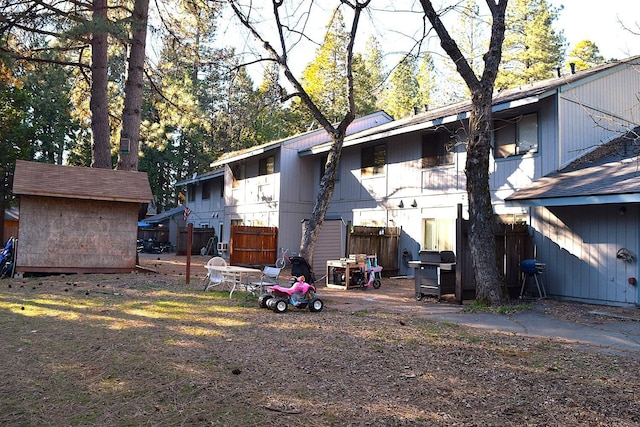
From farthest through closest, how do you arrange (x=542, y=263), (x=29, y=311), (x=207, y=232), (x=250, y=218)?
(x=207, y=232), (x=250, y=218), (x=542, y=263), (x=29, y=311)

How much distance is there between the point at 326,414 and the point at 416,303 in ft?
23.0

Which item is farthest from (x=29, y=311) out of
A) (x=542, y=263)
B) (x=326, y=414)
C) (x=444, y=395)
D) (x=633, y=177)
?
(x=633, y=177)

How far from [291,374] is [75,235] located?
11777mm

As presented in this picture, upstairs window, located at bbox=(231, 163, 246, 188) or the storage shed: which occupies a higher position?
upstairs window, located at bbox=(231, 163, 246, 188)

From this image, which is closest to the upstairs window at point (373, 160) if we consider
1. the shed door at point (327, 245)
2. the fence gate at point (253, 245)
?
the shed door at point (327, 245)

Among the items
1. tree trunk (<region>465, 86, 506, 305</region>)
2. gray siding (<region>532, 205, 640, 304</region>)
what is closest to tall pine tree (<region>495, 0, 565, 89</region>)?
gray siding (<region>532, 205, 640, 304</region>)

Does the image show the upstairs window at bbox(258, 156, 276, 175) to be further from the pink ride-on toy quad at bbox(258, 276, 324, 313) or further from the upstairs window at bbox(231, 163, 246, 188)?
the pink ride-on toy quad at bbox(258, 276, 324, 313)

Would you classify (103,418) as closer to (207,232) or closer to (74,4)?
(74,4)

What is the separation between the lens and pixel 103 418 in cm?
368

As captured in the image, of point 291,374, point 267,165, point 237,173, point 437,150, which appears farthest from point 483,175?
point 237,173

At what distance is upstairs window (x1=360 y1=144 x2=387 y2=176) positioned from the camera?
1778 cm

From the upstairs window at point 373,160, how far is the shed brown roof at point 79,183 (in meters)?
7.72

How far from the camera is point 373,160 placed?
18188 millimetres

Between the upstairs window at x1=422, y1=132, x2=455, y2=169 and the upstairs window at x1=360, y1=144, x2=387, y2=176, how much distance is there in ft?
6.40
